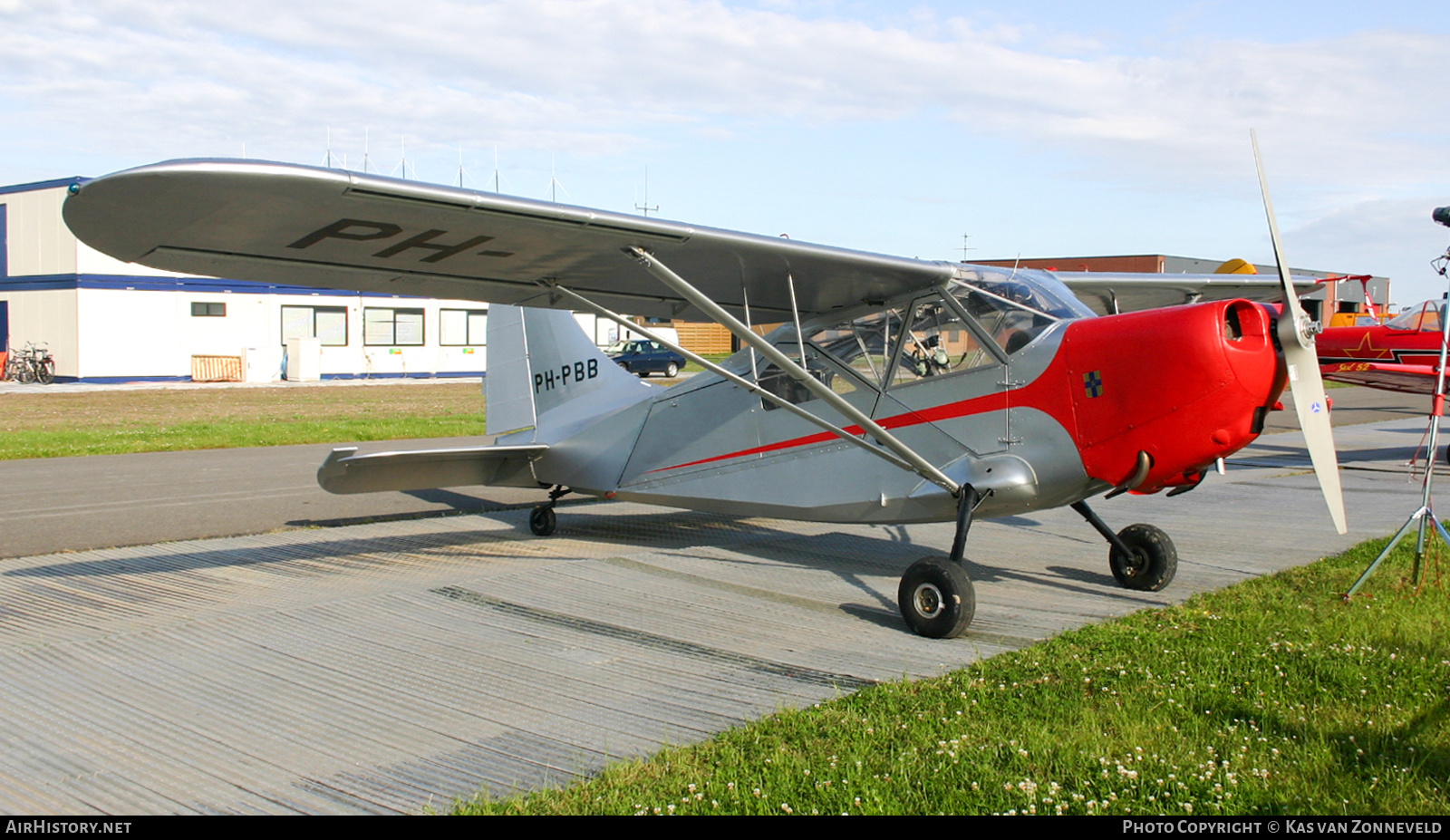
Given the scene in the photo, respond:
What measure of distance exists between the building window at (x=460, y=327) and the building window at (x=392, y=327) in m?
0.83

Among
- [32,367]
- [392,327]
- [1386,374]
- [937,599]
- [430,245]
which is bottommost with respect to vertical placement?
[937,599]

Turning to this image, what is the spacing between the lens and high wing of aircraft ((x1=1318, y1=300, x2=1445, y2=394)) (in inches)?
625

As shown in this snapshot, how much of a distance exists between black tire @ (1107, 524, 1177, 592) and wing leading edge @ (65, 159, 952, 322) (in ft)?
7.38

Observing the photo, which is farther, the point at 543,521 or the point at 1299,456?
the point at 1299,456

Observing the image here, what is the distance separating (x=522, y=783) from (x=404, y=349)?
3940 cm

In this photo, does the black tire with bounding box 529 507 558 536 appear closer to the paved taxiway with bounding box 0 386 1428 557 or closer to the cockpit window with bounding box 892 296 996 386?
the paved taxiway with bounding box 0 386 1428 557

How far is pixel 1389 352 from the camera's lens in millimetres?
16266

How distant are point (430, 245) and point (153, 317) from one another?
33413 millimetres

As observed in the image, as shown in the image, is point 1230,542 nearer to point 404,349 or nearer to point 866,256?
point 866,256

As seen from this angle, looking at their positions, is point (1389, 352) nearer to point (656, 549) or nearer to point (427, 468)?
point (656, 549)

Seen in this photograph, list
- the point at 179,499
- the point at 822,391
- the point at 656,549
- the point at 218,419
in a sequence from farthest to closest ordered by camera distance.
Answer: the point at 218,419, the point at 179,499, the point at 656,549, the point at 822,391

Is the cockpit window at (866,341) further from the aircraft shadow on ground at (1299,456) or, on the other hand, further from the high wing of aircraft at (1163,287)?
the aircraft shadow on ground at (1299,456)

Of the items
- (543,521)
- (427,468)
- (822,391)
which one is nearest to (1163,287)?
(822,391)

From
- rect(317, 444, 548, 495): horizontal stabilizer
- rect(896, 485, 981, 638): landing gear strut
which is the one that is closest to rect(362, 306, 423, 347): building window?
rect(317, 444, 548, 495): horizontal stabilizer
